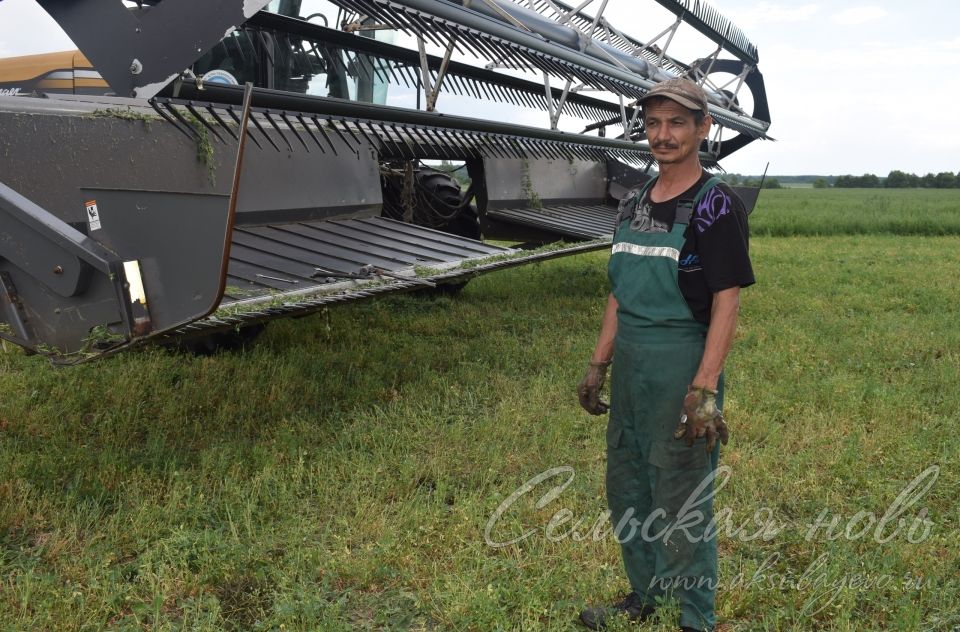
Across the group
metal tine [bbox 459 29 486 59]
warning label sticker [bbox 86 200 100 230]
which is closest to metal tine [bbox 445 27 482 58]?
metal tine [bbox 459 29 486 59]

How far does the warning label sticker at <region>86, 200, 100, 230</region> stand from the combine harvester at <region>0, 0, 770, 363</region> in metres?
0.01

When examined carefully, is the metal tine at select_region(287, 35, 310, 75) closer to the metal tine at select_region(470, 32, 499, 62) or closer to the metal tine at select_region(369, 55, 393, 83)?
the metal tine at select_region(369, 55, 393, 83)

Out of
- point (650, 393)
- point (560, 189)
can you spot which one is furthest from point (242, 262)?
point (560, 189)

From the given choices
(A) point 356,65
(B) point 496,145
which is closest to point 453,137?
(B) point 496,145

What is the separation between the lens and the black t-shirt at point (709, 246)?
204 centimetres

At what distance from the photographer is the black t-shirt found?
80.5 inches

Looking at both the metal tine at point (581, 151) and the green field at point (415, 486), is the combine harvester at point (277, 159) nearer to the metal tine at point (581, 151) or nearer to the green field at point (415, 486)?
the metal tine at point (581, 151)

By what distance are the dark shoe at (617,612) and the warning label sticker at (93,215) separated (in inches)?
74.7

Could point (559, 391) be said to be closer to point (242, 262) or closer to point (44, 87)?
point (242, 262)

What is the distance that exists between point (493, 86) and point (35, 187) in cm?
415

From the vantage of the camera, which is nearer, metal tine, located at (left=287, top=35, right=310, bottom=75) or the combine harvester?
the combine harvester

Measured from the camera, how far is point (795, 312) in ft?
22.8

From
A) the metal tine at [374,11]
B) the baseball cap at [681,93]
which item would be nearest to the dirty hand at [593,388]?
the baseball cap at [681,93]

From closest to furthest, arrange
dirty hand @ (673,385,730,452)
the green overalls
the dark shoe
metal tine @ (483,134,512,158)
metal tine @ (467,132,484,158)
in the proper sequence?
dirty hand @ (673,385,730,452) < the green overalls < the dark shoe < metal tine @ (467,132,484,158) < metal tine @ (483,134,512,158)
